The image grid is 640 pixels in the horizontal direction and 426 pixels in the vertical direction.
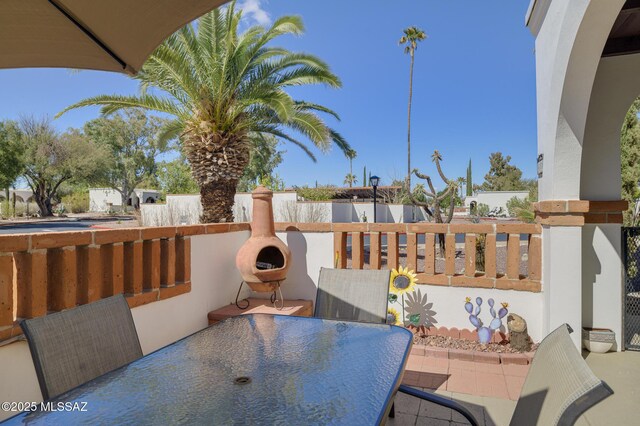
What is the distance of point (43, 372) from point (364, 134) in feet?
154

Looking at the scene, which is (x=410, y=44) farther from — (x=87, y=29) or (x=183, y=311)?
(x=87, y=29)

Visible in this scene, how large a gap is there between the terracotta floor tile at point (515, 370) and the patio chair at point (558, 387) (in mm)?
2204

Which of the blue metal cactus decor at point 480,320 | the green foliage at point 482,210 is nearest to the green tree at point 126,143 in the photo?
the green foliage at point 482,210

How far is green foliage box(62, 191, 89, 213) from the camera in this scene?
3644 cm

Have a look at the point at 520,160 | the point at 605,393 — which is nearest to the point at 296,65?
the point at 605,393

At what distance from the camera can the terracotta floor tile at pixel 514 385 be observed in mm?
2882

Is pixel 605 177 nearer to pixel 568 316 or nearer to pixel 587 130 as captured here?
pixel 587 130

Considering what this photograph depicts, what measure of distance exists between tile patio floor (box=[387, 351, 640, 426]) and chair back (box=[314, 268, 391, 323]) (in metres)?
0.73

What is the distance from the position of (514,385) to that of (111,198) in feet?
139

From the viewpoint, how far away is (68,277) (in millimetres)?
2439

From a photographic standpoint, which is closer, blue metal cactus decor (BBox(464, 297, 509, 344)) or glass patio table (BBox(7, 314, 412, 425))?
glass patio table (BBox(7, 314, 412, 425))

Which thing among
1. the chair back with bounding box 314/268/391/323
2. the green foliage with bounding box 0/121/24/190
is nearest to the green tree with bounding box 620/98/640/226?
the chair back with bounding box 314/268/391/323

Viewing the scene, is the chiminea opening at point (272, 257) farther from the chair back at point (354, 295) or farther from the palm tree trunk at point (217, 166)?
the palm tree trunk at point (217, 166)

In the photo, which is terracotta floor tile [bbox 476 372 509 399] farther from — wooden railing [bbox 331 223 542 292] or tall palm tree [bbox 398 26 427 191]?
tall palm tree [bbox 398 26 427 191]
